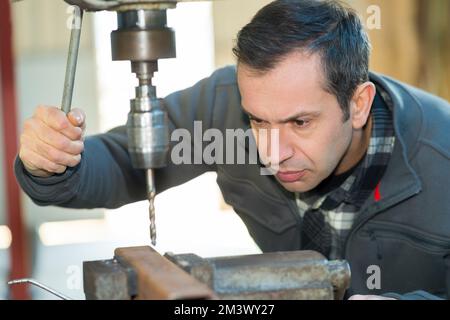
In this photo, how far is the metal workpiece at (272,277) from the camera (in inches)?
40.5

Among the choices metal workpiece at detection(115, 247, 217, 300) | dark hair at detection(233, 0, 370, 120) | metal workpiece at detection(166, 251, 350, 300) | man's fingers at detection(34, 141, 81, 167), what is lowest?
metal workpiece at detection(166, 251, 350, 300)

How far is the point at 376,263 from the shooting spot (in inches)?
64.7

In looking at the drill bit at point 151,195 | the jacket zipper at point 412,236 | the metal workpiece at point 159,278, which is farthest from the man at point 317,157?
the metal workpiece at point 159,278

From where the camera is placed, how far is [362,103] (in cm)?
166

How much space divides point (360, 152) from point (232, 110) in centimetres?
32

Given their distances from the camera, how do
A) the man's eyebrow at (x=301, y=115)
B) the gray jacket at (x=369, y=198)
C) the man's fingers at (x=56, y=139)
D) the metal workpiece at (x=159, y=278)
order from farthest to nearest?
the gray jacket at (x=369, y=198), the man's eyebrow at (x=301, y=115), the man's fingers at (x=56, y=139), the metal workpiece at (x=159, y=278)

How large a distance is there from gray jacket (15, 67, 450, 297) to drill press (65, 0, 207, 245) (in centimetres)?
40

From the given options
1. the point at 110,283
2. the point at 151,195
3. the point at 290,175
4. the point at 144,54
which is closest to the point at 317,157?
the point at 290,175

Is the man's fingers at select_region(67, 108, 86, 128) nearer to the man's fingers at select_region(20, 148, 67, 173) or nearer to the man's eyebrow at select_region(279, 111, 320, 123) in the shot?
the man's fingers at select_region(20, 148, 67, 173)

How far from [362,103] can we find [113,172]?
0.56m

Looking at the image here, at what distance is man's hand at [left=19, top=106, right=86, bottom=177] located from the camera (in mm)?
1268

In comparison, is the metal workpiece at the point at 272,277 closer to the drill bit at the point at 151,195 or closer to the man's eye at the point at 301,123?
the drill bit at the point at 151,195

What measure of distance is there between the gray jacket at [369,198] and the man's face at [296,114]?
6.7 inches

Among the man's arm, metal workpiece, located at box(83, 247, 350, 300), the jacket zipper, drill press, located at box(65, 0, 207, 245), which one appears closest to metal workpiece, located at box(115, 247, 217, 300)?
metal workpiece, located at box(83, 247, 350, 300)
